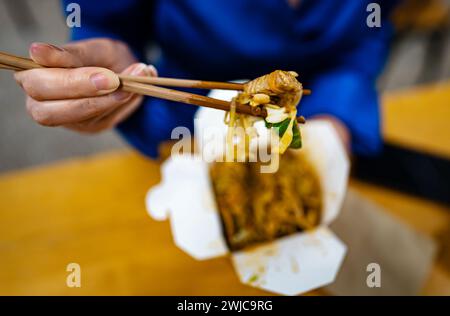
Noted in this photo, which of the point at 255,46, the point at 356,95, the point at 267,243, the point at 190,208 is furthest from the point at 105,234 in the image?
the point at 356,95

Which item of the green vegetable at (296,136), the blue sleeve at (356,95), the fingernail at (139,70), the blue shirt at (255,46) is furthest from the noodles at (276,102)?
the blue sleeve at (356,95)

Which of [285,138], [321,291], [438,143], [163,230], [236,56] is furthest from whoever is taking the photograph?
[438,143]

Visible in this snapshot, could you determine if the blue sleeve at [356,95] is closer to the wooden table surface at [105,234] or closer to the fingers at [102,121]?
the wooden table surface at [105,234]

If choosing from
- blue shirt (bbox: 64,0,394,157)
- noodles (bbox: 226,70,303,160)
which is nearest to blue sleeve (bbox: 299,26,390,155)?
blue shirt (bbox: 64,0,394,157)

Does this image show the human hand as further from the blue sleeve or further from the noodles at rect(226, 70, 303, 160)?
the blue sleeve

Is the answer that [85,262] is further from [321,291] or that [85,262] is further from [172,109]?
[321,291]

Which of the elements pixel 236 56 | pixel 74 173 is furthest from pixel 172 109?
pixel 74 173
